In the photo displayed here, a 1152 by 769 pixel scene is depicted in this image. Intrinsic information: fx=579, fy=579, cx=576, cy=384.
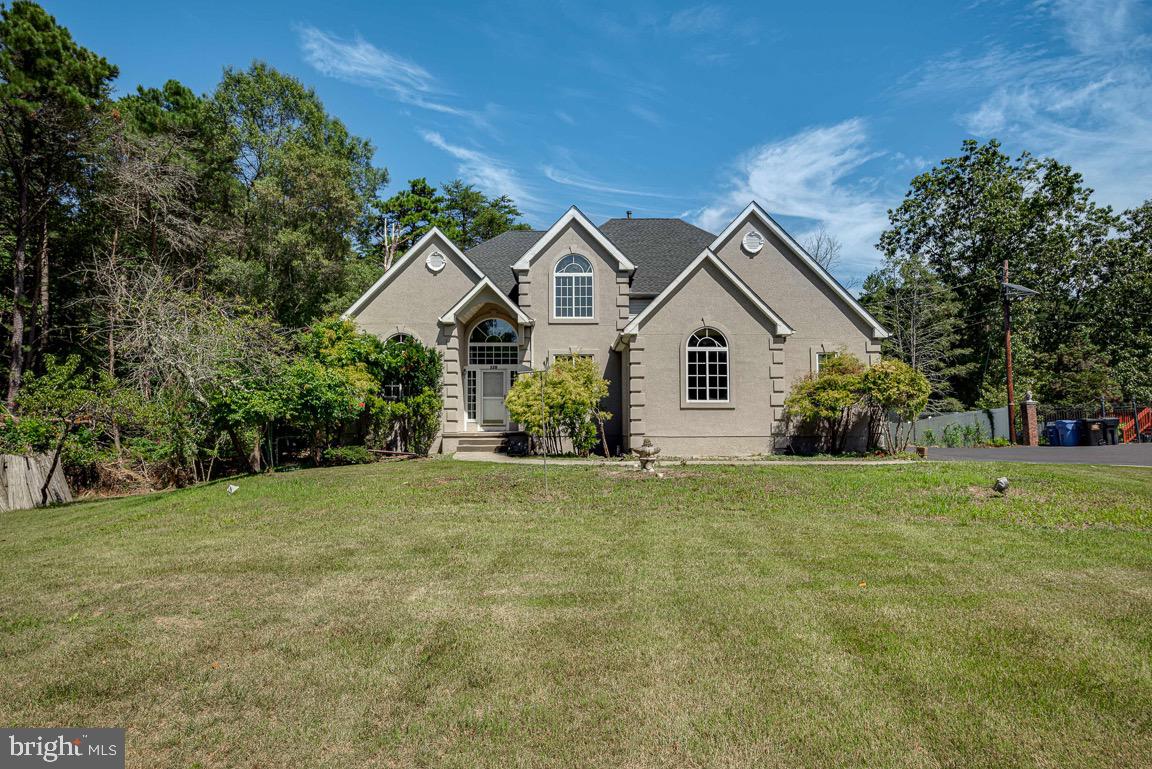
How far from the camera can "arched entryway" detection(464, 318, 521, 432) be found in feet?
63.8

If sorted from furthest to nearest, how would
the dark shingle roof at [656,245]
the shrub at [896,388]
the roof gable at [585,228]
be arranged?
the dark shingle roof at [656,245]
the roof gable at [585,228]
the shrub at [896,388]

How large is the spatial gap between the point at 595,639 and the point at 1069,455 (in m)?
21.3

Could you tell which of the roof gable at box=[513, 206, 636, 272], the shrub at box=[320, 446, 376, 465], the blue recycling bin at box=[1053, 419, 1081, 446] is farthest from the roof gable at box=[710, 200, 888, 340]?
the shrub at box=[320, 446, 376, 465]

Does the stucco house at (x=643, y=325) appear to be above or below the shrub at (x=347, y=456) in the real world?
above

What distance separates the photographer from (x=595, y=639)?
15.1 ft

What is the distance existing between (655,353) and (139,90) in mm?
26761

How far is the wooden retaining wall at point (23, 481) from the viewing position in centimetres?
1174

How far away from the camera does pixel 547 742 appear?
3289mm

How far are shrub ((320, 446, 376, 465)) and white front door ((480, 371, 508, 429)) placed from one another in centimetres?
431

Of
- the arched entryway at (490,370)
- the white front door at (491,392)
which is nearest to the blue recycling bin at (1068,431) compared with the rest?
the arched entryway at (490,370)

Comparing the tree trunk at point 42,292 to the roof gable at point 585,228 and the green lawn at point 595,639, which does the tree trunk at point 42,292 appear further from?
the roof gable at point 585,228
